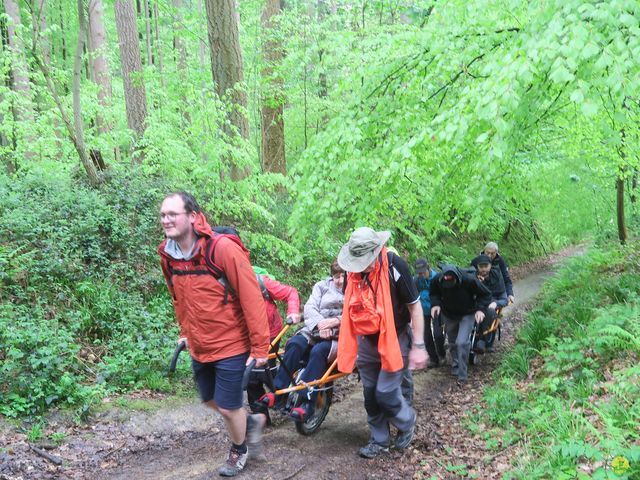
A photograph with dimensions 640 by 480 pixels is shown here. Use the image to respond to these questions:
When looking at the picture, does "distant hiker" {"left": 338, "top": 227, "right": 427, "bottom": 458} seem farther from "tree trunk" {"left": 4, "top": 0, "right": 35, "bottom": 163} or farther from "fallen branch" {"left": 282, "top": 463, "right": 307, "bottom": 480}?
"tree trunk" {"left": 4, "top": 0, "right": 35, "bottom": 163}

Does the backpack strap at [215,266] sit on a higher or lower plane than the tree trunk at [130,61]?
lower

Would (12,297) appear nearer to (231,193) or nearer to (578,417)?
(231,193)

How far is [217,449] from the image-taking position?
5.25 m

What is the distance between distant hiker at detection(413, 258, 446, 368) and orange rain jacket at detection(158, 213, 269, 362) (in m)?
4.31

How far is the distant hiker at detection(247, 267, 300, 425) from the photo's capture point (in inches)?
202

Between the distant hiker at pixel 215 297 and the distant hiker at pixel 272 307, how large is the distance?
1.00m

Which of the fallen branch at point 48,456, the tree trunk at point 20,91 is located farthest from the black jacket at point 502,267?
the tree trunk at point 20,91

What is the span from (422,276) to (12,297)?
568cm

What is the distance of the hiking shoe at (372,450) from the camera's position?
16.3ft

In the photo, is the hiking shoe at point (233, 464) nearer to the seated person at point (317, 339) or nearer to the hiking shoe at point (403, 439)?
the seated person at point (317, 339)

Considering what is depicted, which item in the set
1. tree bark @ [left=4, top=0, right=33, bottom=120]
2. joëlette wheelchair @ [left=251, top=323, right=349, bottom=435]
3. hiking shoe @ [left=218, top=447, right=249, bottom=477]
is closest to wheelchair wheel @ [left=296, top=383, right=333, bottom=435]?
joëlette wheelchair @ [left=251, top=323, right=349, bottom=435]

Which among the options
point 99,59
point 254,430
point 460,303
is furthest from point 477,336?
point 99,59

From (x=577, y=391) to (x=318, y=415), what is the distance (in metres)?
2.68

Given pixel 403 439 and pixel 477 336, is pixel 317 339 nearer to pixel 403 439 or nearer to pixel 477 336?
pixel 403 439
